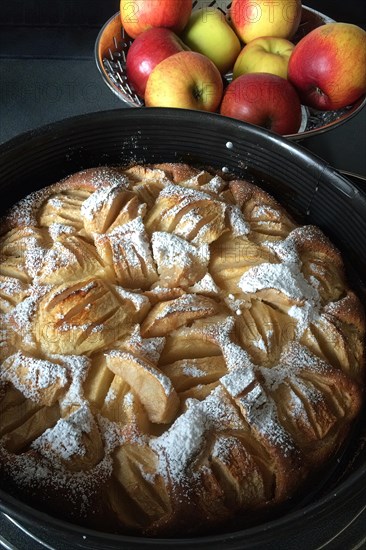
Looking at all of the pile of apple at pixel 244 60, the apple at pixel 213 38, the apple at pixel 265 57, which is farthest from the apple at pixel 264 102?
the apple at pixel 213 38

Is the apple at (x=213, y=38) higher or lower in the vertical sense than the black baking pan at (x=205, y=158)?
higher

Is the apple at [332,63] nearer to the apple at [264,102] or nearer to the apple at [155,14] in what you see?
the apple at [264,102]

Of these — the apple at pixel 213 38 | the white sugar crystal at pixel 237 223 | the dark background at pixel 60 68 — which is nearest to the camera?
the white sugar crystal at pixel 237 223

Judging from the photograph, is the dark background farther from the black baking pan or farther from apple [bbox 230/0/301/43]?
the black baking pan

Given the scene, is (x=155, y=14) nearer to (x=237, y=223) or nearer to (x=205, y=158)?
(x=205, y=158)

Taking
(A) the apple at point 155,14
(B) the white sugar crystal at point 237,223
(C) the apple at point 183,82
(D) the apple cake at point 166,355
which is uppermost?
(A) the apple at point 155,14

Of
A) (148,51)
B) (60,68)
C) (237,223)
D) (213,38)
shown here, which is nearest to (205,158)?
(237,223)
